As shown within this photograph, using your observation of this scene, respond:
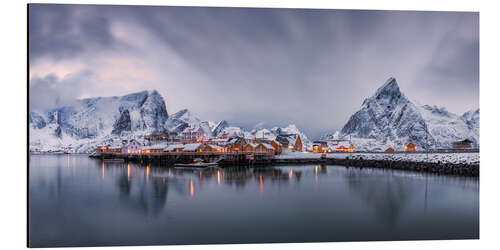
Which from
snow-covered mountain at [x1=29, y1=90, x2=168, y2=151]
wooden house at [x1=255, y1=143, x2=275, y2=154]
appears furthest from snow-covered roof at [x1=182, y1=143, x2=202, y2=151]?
wooden house at [x1=255, y1=143, x2=275, y2=154]

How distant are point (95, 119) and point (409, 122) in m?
19.8

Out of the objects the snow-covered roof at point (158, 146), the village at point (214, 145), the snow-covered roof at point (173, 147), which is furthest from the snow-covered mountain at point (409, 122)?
the snow-covered roof at point (158, 146)

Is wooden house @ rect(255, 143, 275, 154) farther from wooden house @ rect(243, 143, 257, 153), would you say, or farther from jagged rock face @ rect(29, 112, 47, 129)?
jagged rock face @ rect(29, 112, 47, 129)

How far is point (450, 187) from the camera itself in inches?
447

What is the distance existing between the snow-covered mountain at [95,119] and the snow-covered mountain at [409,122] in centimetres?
939

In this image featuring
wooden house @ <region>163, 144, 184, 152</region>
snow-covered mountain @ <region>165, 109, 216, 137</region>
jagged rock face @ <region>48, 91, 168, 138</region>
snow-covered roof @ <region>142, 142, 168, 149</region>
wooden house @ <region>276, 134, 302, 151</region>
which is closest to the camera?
jagged rock face @ <region>48, 91, 168, 138</region>

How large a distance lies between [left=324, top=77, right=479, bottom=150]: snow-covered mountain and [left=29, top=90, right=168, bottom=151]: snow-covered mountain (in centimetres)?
939

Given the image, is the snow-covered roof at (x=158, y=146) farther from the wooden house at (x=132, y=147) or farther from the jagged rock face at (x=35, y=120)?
the jagged rock face at (x=35, y=120)

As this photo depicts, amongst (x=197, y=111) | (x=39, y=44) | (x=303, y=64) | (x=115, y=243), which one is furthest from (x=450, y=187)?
(x=39, y=44)

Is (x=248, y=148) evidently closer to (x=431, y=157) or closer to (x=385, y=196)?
(x=431, y=157)

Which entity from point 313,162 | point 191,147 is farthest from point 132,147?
point 313,162

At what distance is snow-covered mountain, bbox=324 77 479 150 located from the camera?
9.95 meters

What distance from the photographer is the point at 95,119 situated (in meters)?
18.5

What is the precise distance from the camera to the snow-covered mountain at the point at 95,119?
1175cm
